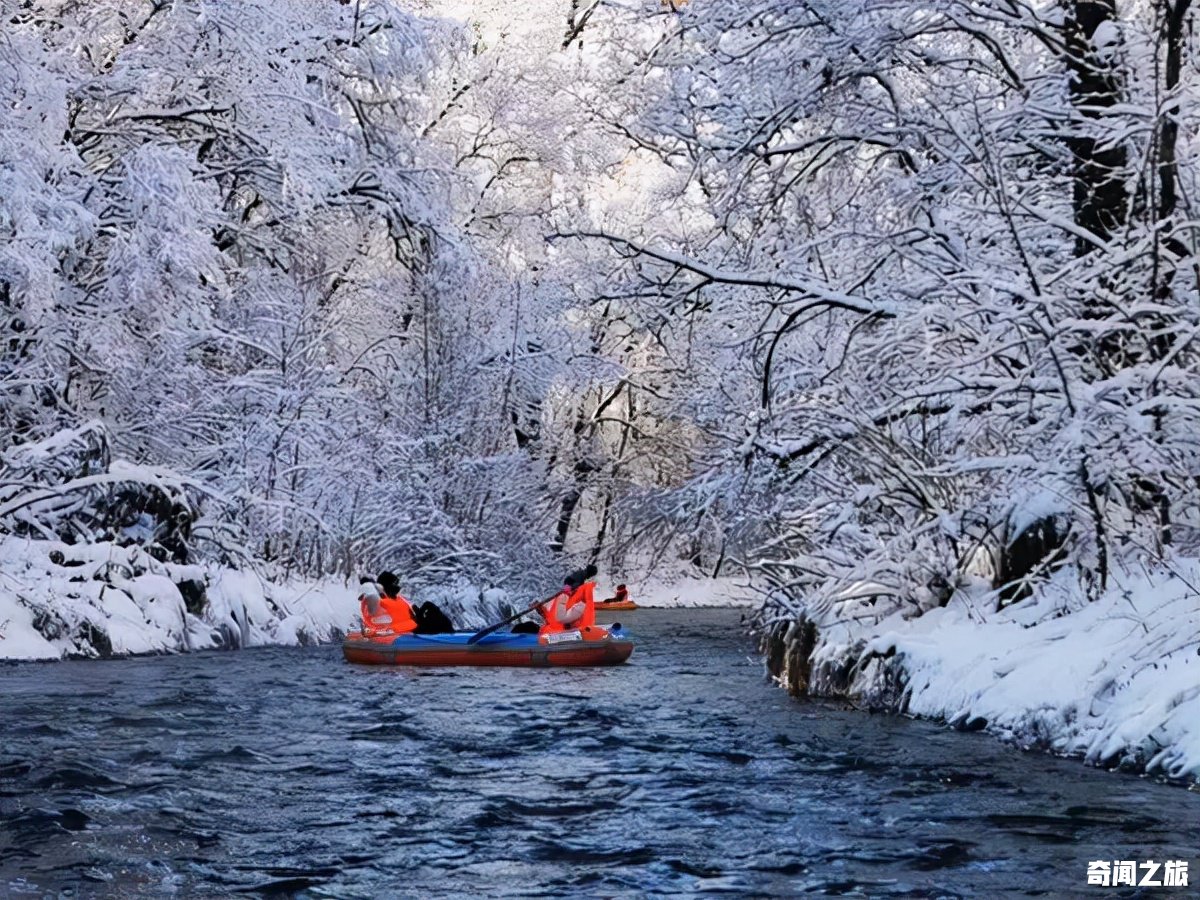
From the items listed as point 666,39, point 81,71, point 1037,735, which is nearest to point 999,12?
point 666,39

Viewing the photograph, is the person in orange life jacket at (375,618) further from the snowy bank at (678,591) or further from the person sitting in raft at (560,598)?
the snowy bank at (678,591)

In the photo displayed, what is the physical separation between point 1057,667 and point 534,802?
3.50 metres

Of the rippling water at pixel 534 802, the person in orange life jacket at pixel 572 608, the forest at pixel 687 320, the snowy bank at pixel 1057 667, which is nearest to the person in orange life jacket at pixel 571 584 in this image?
the person in orange life jacket at pixel 572 608

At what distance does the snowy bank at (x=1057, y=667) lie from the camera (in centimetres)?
846

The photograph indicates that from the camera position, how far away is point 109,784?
8453mm

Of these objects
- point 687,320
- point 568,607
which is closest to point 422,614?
point 568,607

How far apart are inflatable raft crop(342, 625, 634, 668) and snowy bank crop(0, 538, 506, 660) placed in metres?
2.14

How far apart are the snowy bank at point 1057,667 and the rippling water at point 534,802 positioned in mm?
228

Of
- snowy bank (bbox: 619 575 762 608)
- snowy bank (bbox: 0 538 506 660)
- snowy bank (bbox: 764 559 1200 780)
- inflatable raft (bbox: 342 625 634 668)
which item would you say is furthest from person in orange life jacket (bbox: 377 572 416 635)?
snowy bank (bbox: 619 575 762 608)

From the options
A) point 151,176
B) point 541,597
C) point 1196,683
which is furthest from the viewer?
point 541,597

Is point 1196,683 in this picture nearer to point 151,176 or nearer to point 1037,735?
point 1037,735

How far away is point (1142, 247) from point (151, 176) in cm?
1181

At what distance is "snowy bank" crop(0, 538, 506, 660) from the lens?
16969 millimetres

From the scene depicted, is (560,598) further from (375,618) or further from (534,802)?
(534,802)
